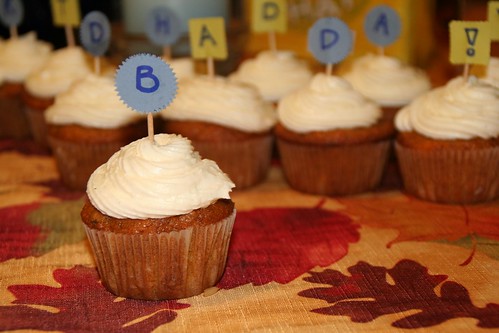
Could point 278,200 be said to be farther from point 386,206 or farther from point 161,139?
point 161,139

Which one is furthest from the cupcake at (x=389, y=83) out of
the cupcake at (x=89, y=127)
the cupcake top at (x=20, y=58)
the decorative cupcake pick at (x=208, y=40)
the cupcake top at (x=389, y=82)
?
the cupcake top at (x=20, y=58)

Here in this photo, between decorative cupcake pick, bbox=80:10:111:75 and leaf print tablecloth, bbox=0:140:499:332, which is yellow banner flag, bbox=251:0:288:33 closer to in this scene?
decorative cupcake pick, bbox=80:10:111:75

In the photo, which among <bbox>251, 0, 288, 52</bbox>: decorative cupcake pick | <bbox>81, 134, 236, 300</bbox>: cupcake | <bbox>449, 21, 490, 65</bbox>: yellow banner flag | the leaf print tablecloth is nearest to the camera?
the leaf print tablecloth

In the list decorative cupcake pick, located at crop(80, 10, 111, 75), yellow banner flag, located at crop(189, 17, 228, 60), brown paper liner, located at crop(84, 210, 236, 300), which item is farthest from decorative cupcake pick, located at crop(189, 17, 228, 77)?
brown paper liner, located at crop(84, 210, 236, 300)

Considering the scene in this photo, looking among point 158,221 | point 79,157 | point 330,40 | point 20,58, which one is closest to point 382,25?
point 330,40

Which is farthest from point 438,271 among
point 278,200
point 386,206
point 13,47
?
point 13,47
